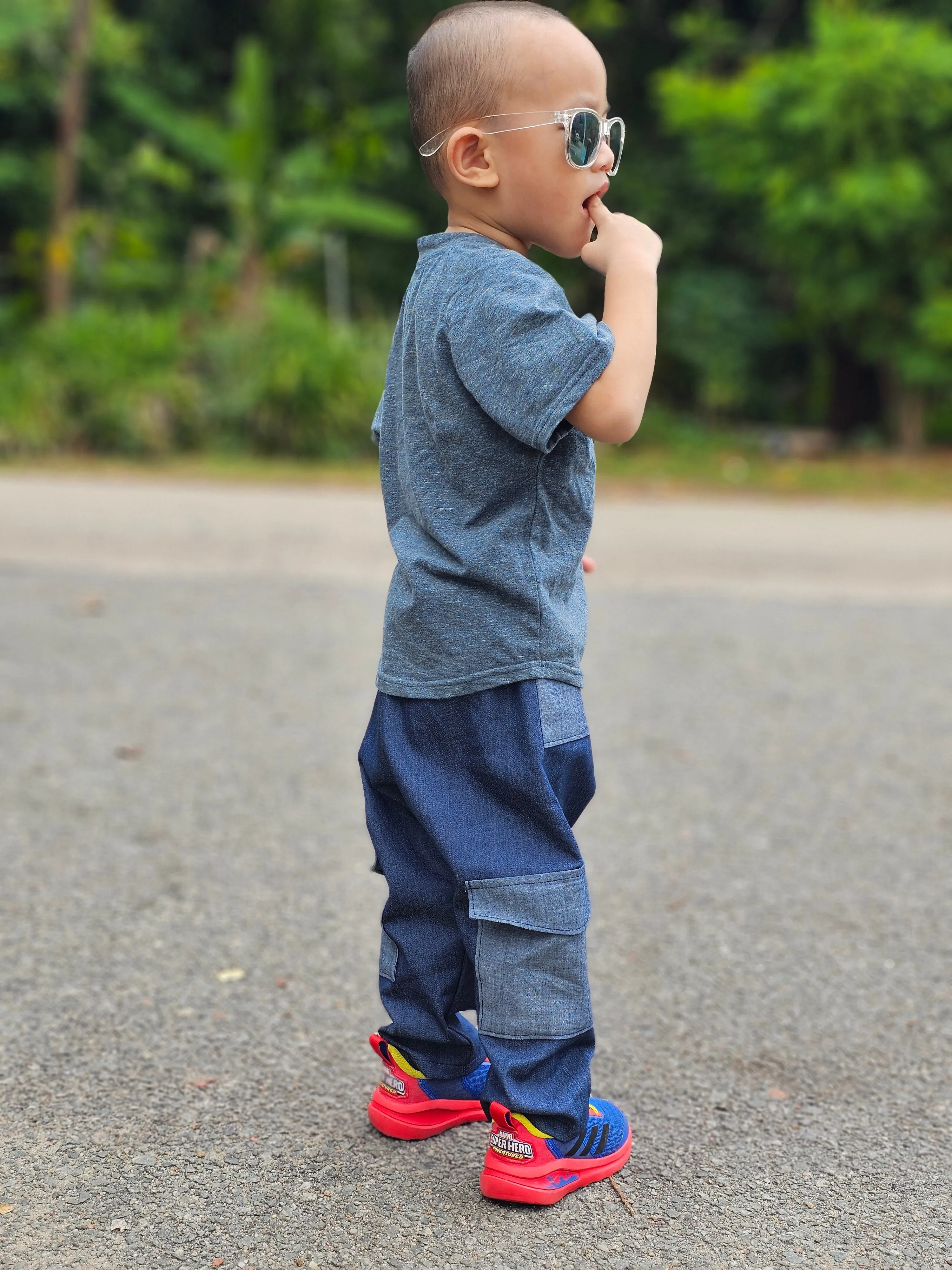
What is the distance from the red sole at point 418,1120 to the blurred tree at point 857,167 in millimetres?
10131

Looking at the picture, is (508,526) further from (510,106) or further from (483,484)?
(510,106)

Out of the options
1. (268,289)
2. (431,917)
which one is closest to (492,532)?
(431,917)

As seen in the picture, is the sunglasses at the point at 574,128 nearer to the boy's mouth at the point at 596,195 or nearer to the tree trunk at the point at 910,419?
the boy's mouth at the point at 596,195

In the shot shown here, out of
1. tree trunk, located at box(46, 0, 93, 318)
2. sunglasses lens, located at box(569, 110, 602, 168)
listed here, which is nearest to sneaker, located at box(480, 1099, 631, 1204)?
sunglasses lens, located at box(569, 110, 602, 168)

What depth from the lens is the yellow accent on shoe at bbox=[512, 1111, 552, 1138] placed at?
1.96 m

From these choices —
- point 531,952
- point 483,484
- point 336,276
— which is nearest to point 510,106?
point 483,484

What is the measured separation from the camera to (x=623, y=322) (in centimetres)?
181

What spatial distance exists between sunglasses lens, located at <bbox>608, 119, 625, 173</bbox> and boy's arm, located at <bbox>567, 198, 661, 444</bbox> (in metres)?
0.07

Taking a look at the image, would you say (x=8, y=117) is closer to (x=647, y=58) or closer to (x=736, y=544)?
(x=647, y=58)

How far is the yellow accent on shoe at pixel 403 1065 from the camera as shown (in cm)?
215

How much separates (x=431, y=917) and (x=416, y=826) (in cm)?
14

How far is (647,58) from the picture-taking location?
54.5 ft

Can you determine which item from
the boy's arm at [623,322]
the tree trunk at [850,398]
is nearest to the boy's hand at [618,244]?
the boy's arm at [623,322]

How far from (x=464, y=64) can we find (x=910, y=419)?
11674 mm
